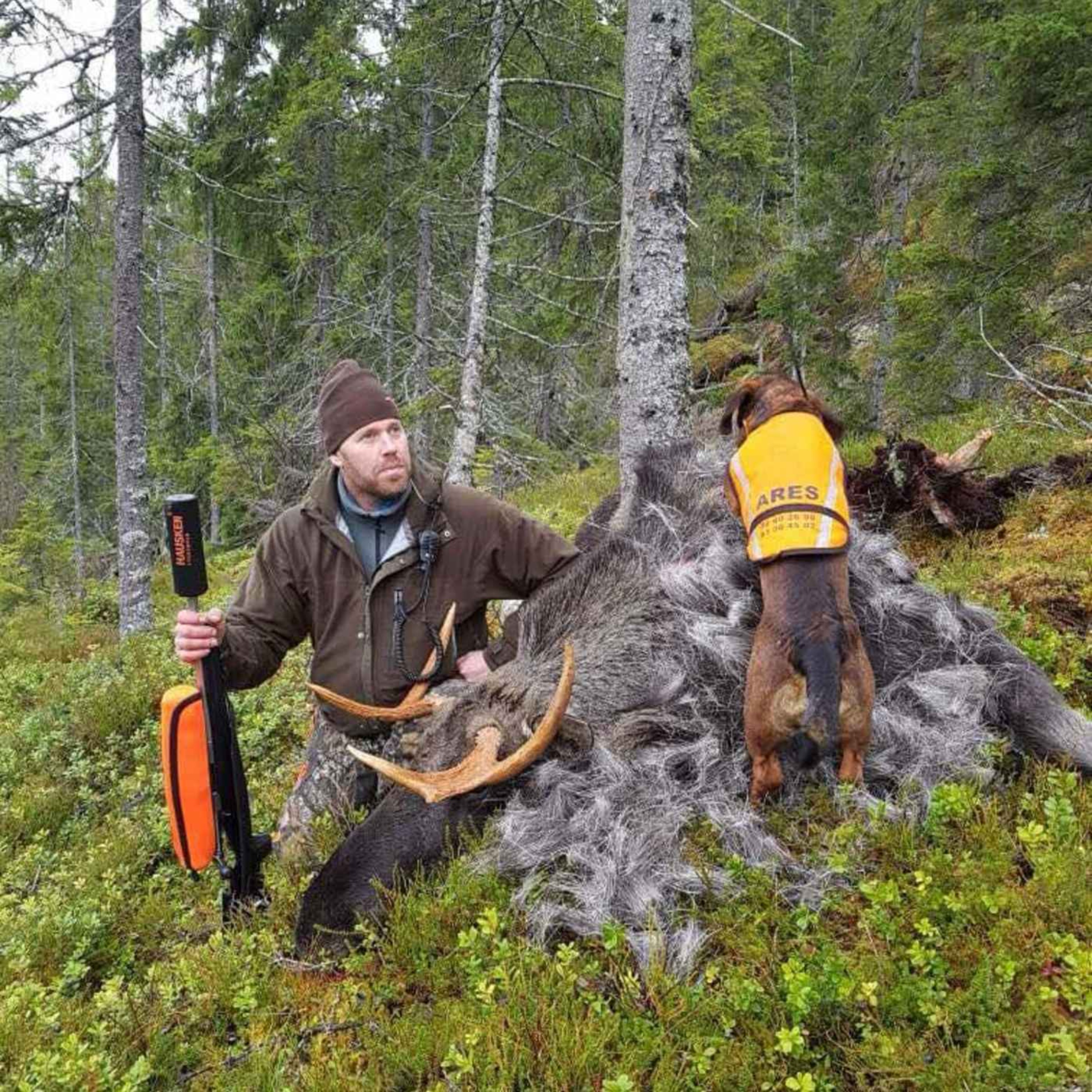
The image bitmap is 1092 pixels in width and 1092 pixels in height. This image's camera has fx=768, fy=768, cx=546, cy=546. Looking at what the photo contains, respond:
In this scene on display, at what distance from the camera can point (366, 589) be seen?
368cm

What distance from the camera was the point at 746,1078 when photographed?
1.94m

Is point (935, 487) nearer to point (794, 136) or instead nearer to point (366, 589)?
point (366, 589)

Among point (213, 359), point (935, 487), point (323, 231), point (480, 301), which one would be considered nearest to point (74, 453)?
point (213, 359)

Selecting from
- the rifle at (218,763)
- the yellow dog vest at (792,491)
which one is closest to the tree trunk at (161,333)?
the rifle at (218,763)

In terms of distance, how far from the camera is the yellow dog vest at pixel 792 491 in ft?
9.40

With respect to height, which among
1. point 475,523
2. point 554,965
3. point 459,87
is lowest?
point 554,965

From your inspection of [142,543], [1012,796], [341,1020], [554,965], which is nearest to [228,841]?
[341,1020]

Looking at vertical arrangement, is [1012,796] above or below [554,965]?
above

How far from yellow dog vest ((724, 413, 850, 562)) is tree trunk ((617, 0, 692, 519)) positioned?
1.34 metres

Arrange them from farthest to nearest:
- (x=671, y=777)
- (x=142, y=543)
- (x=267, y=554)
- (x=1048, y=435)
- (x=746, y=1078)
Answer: (x=142, y=543) < (x=1048, y=435) < (x=267, y=554) < (x=671, y=777) < (x=746, y=1078)

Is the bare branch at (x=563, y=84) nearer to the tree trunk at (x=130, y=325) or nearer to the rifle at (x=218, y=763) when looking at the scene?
the tree trunk at (x=130, y=325)

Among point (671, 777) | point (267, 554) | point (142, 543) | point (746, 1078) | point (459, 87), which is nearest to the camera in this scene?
point (746, 1078)

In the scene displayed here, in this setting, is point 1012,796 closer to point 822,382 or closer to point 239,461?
point 822,382

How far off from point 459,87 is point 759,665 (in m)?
8.54
